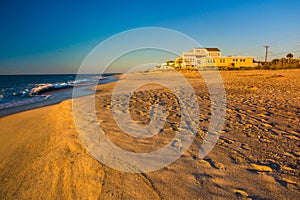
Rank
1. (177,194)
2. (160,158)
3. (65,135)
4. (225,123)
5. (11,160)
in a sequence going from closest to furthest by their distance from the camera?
(177,194) → (160,158) → (11,160) → (65,135) → (225,123)

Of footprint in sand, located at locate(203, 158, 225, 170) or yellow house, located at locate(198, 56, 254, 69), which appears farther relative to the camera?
yellow house, located at locate(198, 56, 254, 69)

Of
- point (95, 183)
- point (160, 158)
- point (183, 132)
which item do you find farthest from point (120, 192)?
point (183, 132)

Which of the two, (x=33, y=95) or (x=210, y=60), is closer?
(x=33, y=95)

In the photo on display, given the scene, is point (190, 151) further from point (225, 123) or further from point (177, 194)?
point (225, 123)

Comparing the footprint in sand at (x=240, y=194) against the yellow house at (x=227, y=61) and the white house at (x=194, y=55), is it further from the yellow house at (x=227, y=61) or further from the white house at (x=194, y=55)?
the white house at (x=194, y=55)

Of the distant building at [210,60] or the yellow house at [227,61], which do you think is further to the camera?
the distant building at [210,60]

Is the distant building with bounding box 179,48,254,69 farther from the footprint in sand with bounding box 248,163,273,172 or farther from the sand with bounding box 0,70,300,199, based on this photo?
the footprint in sand with bounding box 248,163,273,172

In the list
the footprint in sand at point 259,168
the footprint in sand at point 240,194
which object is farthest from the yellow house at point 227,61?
the footprint in sand at point 240,194

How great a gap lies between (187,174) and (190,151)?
63cm

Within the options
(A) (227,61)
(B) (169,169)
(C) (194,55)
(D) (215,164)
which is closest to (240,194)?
(D) (215,164)

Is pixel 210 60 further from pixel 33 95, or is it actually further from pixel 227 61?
pixel 33 95

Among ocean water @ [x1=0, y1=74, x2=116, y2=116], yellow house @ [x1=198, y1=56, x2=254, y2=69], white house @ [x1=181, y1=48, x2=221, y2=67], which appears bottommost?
ocean water @ [x1=0, y1=74, x2=116, y2=116]

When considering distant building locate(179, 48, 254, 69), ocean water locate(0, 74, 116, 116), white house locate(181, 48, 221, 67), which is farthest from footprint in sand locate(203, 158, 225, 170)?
white house locate(181, 48, 221, 67)

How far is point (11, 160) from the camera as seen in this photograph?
9.75ft
